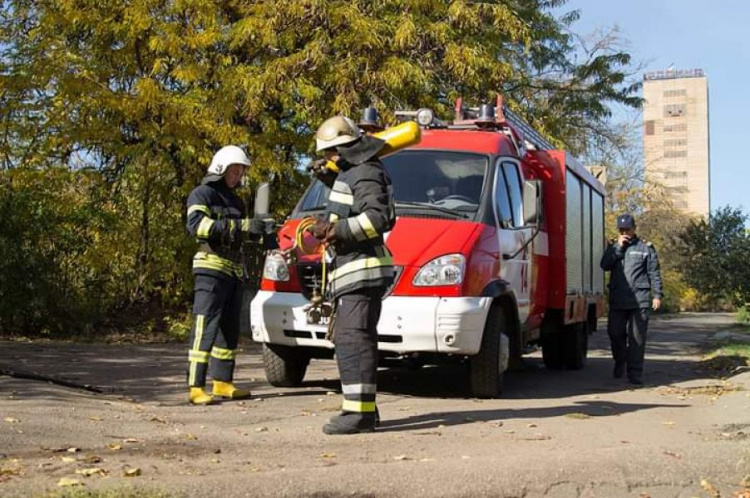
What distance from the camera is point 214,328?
294 inches

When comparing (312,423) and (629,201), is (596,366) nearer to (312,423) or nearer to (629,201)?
(312,423)

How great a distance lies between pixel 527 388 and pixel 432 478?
5260 mm

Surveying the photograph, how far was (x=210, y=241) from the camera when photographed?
24.4ft

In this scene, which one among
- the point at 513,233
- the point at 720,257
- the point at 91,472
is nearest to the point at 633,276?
the point at 513,233

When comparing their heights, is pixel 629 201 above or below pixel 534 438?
above

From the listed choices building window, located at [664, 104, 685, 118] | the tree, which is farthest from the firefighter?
building window, located at [664, 104, 685, 118]

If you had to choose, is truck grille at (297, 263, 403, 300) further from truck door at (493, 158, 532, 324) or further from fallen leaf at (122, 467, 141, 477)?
fallen leaf at (122, 467, 141, 477)

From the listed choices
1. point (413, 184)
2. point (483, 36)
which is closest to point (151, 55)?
point (483, 36)

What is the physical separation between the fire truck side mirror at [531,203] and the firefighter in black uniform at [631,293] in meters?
2.48

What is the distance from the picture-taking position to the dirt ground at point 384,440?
4.52m

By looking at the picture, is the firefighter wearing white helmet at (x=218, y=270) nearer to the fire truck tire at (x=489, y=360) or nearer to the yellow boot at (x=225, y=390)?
the yellow boot at (x=225, y=390)

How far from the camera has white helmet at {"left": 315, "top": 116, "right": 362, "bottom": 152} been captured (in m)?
6.24

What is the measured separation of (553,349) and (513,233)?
3.57 meters

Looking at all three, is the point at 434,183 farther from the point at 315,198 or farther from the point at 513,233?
the point at 315,198
